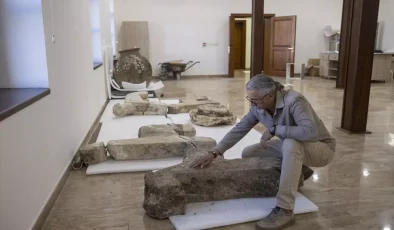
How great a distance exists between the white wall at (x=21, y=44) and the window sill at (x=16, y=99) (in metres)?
0.11

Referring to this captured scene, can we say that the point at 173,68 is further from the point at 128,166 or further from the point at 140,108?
the point at 128,166

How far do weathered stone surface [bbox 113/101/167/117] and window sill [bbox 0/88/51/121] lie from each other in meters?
2.77

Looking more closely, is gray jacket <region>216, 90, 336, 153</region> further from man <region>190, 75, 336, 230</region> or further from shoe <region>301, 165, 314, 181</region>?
shoe <region>301, 165, 314, 181</region>

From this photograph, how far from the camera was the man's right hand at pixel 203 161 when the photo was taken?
Answer: 2.52 metres

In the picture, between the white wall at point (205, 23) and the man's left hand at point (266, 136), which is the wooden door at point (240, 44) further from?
the man's left hand at point (266, 136)

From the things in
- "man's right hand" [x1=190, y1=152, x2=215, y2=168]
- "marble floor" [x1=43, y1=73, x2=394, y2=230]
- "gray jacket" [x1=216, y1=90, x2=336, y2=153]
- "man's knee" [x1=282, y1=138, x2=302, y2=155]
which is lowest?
"marble floor" [x1=43, y1=73, x2=394, y2=230]

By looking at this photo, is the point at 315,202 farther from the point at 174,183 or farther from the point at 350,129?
the point at 350,129

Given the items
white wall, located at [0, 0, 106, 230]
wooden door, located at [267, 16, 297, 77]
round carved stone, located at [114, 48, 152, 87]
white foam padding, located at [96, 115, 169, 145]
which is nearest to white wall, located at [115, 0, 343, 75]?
wooden door, located at [267, 16, 297, 77]

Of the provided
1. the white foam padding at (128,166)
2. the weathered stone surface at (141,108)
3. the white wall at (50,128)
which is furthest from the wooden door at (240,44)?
the white foam padding at (128,166)

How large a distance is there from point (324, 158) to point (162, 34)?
33.7 ft

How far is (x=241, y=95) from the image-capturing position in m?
8.09

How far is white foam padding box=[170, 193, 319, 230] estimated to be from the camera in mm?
2240

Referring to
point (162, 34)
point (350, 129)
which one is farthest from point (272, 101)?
point (162, 34)

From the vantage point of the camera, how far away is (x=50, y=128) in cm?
263
